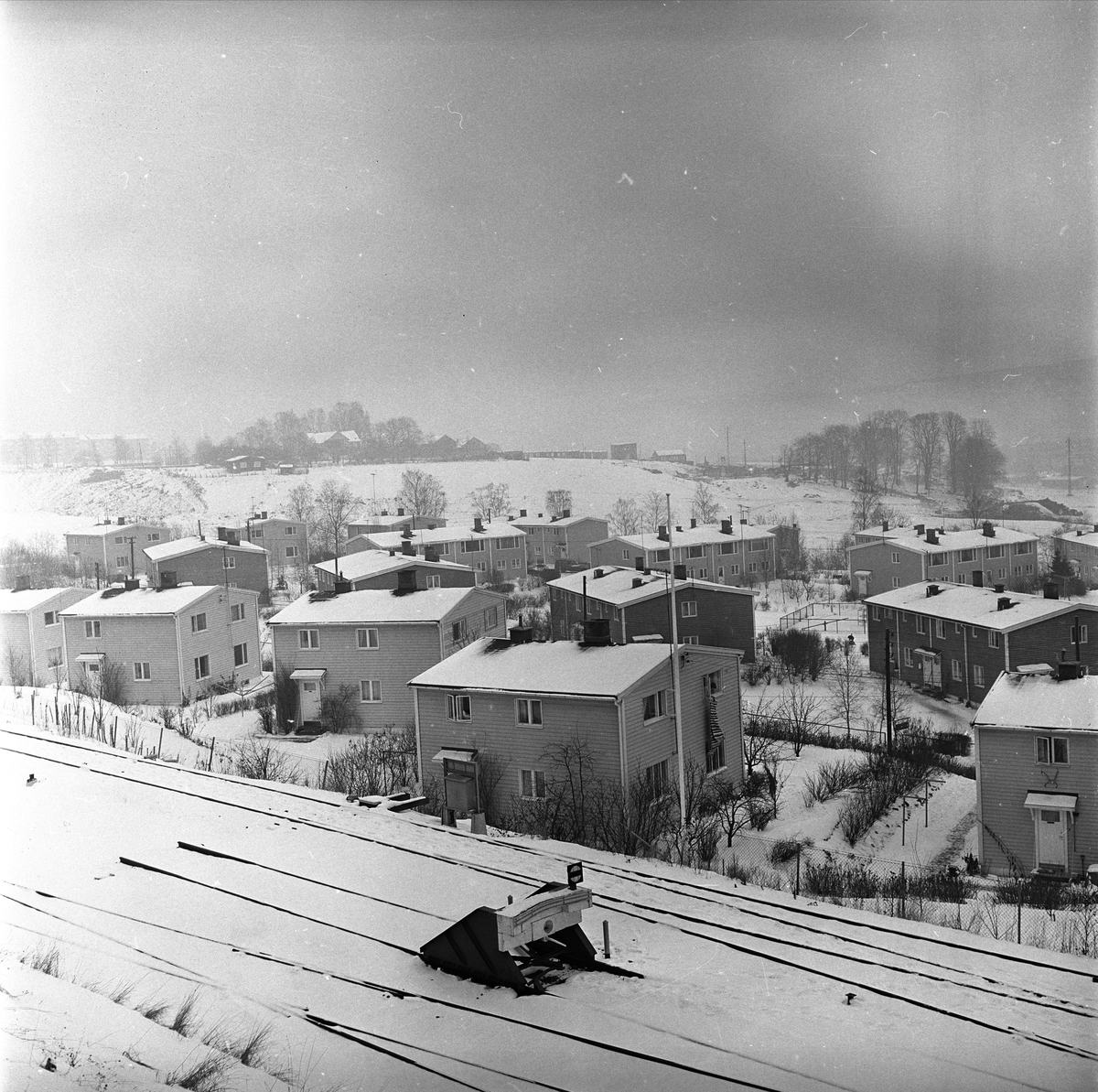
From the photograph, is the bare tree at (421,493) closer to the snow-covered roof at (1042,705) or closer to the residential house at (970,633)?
the residential house at (970,633)

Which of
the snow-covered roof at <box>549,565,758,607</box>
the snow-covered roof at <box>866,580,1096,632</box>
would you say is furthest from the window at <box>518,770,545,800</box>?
the snow-covered roof at <box>866,580,1096,632</box>

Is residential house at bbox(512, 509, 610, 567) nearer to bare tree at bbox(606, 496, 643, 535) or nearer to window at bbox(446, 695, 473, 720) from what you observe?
bare tree at bbox(606, 496, 643, 535)

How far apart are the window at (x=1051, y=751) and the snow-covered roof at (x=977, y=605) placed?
4.62m

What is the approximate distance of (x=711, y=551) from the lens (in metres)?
21.3

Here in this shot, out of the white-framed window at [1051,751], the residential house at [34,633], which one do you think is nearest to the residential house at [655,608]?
the white-framed window at [1051,751]

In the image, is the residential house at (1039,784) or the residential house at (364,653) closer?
the residential house at (1039,784)

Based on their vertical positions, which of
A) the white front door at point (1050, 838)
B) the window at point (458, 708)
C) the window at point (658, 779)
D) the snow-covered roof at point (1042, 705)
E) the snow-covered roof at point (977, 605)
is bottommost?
the white front door at point (1050, 838)

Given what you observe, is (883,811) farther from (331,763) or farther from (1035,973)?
(1035,973)

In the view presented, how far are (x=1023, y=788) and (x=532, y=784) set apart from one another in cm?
470

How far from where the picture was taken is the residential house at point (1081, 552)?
15508 mm

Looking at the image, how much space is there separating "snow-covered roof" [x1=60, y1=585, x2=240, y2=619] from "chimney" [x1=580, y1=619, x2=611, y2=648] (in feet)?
19.8

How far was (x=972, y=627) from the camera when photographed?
14.3m

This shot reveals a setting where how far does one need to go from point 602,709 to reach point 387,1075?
5794 millimetres

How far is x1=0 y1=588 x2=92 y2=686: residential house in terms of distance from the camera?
1236 centimetres
